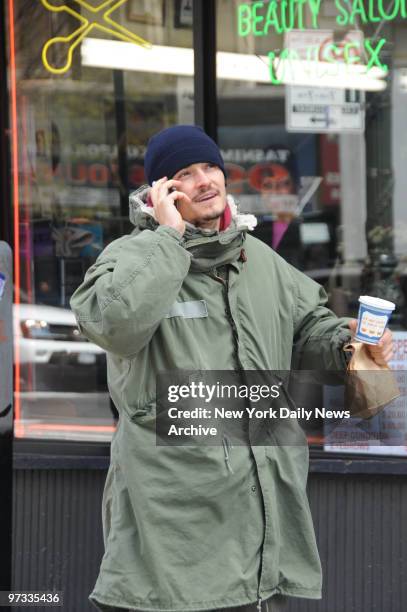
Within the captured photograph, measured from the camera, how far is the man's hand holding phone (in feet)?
7.84

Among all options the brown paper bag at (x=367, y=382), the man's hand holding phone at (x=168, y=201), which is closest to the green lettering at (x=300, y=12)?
the man's hand holding phone at (x=168, y=201)

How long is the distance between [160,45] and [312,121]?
86 cm

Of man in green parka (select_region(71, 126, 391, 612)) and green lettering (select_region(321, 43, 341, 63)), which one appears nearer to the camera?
man in green parka (select_region(71, 126, 391, 612))

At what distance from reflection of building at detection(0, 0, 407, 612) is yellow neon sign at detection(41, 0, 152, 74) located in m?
0.03

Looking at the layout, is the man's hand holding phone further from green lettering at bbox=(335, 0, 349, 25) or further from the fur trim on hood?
green lettering at bbox=(335, 0, 349, 25)

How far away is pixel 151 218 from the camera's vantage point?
2490 mm

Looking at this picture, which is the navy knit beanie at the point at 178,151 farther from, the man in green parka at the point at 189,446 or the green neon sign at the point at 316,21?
the green neon sign at the point at 316,21

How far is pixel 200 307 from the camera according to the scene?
8.05 ft

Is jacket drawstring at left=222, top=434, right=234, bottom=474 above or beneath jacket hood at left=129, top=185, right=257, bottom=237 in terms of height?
beneath

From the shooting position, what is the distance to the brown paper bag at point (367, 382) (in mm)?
2445

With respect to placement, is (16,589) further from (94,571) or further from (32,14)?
(32,14)

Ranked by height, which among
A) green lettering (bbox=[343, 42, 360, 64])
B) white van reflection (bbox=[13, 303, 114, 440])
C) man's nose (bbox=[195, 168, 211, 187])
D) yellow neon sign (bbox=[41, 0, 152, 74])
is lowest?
white van reflection (bbox=[13, 303, 114, 440])

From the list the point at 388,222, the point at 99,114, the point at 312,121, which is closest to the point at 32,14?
the point at 99,114

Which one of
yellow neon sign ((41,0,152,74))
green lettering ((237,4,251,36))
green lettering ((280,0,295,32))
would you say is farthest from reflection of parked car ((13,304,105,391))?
green lettering ((280,0,295,32))
